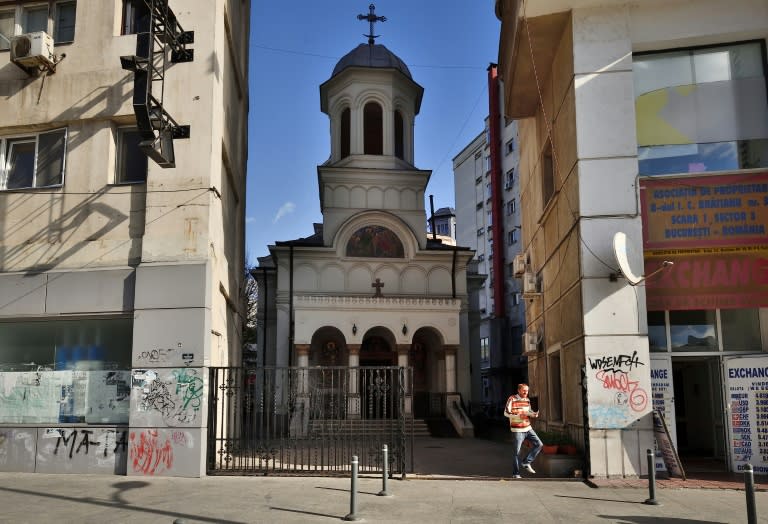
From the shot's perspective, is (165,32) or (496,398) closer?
(165,32)

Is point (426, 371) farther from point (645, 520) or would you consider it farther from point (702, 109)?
point (645, 520)

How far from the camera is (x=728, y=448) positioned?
45.2 ft

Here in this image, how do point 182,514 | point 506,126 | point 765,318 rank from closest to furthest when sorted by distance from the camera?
point 182,514
point 765,318
point 506,126

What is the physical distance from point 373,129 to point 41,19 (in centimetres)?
2079

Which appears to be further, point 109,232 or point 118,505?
point 109,232

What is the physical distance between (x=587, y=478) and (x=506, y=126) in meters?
39.5

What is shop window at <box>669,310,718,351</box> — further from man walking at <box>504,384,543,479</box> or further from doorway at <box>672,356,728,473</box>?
man walking at <box>504,384,543,479</box>

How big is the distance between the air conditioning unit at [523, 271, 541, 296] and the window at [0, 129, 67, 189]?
1190cm

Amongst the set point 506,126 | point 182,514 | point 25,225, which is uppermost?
point 506,126

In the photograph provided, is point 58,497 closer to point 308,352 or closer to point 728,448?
point 728,448

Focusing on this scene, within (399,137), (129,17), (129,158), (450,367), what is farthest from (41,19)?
(399,137)

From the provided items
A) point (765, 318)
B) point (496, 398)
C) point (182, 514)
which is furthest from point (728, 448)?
point (496, 398)

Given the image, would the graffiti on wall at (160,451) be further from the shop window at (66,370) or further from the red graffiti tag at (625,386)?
the red graffiti tag at (625,386)

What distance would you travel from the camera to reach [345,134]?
3609cm
